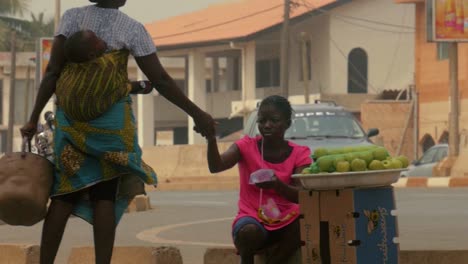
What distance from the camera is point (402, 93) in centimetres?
5472

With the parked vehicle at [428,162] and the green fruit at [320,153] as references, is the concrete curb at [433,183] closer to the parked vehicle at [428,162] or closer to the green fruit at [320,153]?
the parked vehicle at [428,162]

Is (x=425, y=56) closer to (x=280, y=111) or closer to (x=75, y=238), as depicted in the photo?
(x=75, y=238)

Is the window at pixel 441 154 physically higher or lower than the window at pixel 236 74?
lower

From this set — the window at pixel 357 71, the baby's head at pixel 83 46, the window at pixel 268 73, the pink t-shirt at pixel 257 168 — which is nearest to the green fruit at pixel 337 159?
the pink t-shirt at pixel 257 168

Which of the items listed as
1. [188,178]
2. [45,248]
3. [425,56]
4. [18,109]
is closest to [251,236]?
[45,248]

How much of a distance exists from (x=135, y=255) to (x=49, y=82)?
2154mm

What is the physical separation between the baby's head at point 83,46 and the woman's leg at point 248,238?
4.11ft

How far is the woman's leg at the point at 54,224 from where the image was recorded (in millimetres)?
7715

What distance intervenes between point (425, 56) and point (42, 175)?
43.7 meters

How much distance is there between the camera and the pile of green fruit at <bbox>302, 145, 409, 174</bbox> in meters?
7.51

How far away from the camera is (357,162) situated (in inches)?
296

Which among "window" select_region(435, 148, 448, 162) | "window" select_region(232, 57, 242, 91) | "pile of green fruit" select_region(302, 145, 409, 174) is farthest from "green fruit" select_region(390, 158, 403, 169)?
"window" select_region(232, 57, 242, 91)

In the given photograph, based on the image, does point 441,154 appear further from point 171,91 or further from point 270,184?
point 270,184

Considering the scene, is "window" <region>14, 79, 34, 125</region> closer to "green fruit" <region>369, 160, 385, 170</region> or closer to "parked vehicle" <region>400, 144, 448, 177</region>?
"parked vehicle" <region>400, 144, 448, 177</region>
